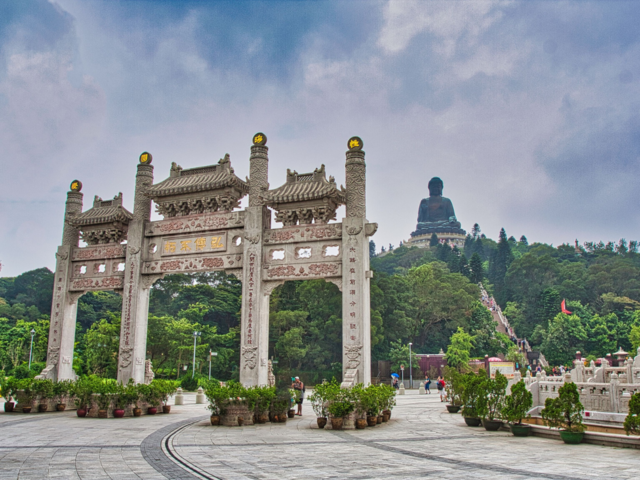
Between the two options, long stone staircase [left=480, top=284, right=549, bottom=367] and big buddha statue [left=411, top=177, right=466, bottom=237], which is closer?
long stone staircase [left=480, top=284, right=549, bottom=367]

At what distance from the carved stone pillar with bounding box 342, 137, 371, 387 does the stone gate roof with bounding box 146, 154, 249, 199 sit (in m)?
3.86

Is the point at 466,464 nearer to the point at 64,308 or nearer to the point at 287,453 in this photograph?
the point at 287,453

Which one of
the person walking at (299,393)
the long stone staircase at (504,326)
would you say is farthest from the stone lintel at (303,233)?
the long stone staircase at (504,326)

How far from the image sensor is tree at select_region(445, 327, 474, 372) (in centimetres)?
4931

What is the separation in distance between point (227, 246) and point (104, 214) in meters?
5.35

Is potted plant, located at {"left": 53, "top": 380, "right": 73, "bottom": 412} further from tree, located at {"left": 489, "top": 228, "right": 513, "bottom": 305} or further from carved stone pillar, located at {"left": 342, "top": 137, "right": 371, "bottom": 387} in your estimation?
tree, located at {"left": 489, "top": 228, "right": 513, "bottom": 305}

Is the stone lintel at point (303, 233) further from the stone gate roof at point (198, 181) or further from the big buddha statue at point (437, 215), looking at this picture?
the big buddha statue at point (437, 215)

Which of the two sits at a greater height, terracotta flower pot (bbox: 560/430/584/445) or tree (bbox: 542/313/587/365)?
tree (bbox: 542/313/587/365)

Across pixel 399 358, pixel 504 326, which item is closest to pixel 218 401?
pixel 399 358

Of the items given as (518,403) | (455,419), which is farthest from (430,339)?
(518,403)

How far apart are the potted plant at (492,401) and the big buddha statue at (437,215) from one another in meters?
118

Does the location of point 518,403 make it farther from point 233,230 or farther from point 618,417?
point 233,230

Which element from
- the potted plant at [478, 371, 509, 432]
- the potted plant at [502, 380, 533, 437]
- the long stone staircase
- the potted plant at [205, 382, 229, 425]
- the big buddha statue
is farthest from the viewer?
the big buddha statue

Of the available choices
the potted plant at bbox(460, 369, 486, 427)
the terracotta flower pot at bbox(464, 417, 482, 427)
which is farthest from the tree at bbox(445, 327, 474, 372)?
the terracotta flower pot at bbox(464, 417, 482, 427)
